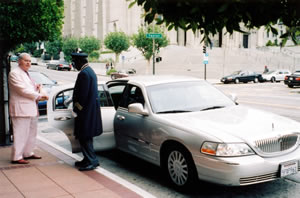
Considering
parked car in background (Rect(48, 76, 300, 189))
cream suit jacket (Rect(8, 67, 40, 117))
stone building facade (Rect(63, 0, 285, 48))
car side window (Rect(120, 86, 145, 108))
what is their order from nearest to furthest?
parked car in background (Rect(48, 76, 300, 189)), cream suit jacket (Rect(8, 67, 40, 117)), car side window (Rect(120, 86, 145, 108)), stone building facade (Rect(63, 0, 285, 48))

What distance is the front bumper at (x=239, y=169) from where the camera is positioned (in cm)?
426

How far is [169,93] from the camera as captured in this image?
19.2 feet

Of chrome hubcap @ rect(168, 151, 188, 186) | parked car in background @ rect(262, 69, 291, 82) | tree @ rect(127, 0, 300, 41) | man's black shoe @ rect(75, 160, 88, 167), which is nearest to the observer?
tree @ rect(127, 0, 300, 41)

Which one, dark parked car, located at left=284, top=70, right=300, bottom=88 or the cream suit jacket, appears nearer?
the cream suit jacket

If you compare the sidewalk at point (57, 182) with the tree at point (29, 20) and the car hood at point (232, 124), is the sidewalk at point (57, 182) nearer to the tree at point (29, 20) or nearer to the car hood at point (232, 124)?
the car hood at point (232, 124)

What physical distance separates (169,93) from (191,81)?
0.63 m

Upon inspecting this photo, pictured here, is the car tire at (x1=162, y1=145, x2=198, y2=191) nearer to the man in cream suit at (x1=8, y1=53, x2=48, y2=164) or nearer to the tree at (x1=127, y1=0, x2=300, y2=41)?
the tree at (x1=127, y1=0, x2=300, y2=41)

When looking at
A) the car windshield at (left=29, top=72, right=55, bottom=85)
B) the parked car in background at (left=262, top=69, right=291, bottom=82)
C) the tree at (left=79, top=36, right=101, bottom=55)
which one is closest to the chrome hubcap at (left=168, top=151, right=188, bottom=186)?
the car windshield at (left=29, top=72, right=55, bottom=85)

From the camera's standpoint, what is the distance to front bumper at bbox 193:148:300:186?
4.26 m

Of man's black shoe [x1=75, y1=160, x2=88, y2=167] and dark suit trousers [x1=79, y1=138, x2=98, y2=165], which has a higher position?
dark suit trousers [x1=79, y1=138, x2=98, y2=165]

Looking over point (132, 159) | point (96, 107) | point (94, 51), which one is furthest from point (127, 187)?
point (94, 51)

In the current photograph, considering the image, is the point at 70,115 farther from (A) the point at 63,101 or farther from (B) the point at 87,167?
(B) the point at 87,167

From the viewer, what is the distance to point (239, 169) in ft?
13.9

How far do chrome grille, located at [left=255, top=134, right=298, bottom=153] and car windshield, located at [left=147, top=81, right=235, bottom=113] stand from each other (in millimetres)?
1336
